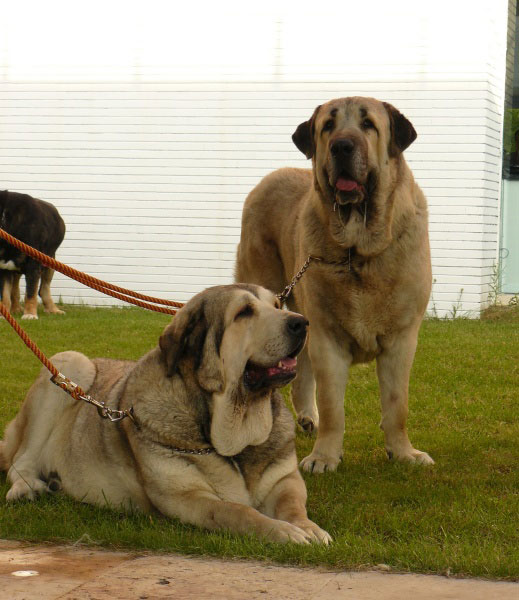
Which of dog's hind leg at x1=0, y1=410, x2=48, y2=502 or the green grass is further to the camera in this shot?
→ dog's hind leg at x1=0, y1=410, x2=48, y2=502

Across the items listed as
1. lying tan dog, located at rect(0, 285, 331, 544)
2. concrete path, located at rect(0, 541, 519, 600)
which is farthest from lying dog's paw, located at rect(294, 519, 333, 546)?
concrete path, located at rect(0, 541, 519, 600)

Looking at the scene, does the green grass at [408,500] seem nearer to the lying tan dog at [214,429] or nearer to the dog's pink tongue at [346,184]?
the lying tan dog at [214,429]

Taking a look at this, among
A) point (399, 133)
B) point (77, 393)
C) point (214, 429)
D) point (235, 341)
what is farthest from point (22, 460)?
point (399, 133)

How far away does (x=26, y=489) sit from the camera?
4.67 meters

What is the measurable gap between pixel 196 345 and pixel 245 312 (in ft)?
0.85

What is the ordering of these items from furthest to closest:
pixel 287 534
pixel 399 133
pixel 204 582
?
pixel 399 133, pixel 287 534, pixel 204 582

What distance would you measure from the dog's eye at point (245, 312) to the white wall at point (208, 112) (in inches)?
411

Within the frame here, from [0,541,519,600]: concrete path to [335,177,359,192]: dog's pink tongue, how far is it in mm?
2263

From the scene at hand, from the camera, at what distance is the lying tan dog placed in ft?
13.1

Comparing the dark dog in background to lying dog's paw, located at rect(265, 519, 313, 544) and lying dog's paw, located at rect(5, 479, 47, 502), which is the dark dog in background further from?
lying dog's paw, located at rect(265, 519, 313, 544)

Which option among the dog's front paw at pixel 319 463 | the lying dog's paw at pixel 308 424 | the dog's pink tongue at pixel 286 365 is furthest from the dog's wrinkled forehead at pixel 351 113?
the lying dog's paw at pixel 308 424

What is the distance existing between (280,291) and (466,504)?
261cm

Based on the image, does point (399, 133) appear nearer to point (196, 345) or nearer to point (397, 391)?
point (397, 391)
